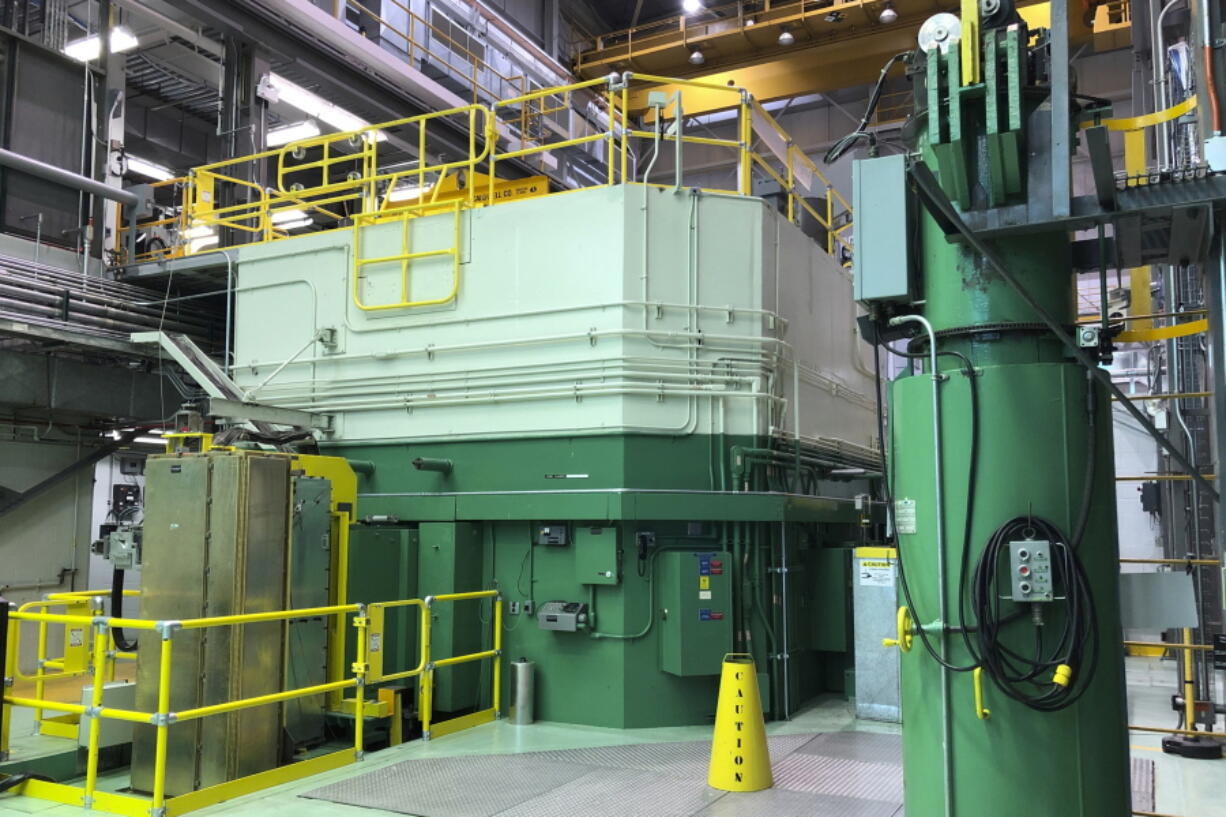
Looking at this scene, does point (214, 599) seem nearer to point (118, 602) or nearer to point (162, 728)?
point (162, 728)

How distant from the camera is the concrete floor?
6035 millimetres

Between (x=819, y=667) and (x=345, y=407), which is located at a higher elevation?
(x=345, y=407)

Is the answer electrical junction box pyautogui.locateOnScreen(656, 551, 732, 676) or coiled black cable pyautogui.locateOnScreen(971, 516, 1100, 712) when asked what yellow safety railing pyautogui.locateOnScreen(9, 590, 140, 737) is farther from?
coiled black cable pyautogui.locateOnScreen(971, 516, 1100, 712)

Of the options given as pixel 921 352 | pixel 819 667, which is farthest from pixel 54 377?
pixel 921 352

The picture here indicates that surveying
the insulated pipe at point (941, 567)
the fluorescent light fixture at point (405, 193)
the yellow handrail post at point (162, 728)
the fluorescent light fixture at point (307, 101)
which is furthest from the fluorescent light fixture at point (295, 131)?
the insulated pipe at point (941, 567)

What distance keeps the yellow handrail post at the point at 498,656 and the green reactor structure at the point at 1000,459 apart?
4.86 m

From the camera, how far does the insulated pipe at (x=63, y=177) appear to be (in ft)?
36.1

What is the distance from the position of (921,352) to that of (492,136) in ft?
19.5

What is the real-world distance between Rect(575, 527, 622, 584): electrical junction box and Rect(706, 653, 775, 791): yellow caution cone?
6.82 feet

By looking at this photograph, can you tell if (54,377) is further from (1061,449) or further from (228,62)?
(1061,449)

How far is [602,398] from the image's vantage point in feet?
29.1

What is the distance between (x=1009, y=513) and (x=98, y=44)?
13.5m

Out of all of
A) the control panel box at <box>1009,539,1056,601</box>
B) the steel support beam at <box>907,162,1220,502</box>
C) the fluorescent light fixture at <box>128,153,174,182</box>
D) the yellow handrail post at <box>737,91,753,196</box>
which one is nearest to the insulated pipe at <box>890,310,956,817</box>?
the control panel box at <box>1009,539,1056,601</box>

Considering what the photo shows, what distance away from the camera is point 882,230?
4496mm
